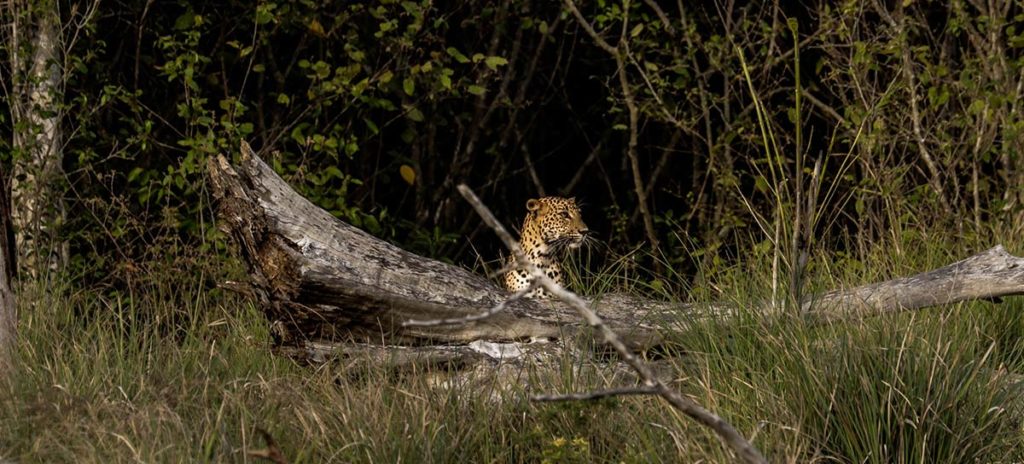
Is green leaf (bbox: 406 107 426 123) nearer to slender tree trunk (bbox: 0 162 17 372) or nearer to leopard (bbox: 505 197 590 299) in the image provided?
leopard (bbox: 505 197 590 299)

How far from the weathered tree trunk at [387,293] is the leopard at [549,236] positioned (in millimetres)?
1201

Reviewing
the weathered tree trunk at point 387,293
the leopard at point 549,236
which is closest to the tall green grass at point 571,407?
the weathered tree trunk at point 387,293

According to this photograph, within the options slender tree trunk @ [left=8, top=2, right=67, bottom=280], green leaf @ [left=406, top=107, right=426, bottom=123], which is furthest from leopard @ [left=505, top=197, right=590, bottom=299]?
slender tree trunk @ [left=8, top=2, right=67, bottom=280]

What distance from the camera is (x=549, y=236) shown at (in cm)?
629

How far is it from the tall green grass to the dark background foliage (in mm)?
1503

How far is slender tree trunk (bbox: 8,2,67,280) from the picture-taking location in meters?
6.29

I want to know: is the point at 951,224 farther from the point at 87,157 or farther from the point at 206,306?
the point at 87,157

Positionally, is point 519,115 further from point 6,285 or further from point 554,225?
point 6,285

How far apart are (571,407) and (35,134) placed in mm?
3256

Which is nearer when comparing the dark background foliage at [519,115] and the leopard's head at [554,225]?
the leopard's head at [554,225]

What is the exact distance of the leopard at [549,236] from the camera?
6.20 meters

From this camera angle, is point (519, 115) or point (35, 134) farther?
point (519, 115)

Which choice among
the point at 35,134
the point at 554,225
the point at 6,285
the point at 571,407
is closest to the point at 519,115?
the point at 554,225

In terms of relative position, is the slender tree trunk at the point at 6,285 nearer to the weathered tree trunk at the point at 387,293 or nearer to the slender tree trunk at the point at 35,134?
the weathered tree trunk at the point at 387,293
